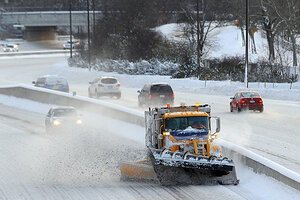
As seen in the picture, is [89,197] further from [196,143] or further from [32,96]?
[32,96]

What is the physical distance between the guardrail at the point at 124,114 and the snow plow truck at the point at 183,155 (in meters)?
0.92

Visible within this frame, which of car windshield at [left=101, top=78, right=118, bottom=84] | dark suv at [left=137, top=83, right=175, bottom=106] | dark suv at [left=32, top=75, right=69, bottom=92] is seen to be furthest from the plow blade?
dark suv at [left=32, top=75, right=69, bottom=92]

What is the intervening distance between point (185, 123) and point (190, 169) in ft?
4.32

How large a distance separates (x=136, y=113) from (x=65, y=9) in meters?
108

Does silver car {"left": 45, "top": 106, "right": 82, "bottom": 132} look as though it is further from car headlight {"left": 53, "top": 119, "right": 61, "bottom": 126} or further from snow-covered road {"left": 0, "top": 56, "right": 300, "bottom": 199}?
snow-covered road {"left": 0, "top": 56, "right": 300, "bottom": 199}

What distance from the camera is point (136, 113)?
25.1 metres

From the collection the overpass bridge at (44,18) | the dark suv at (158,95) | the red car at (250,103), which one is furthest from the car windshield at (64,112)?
the overpass bridge at (44,18)

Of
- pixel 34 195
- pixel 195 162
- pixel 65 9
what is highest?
pixel 65 9

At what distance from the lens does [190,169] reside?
14.5m

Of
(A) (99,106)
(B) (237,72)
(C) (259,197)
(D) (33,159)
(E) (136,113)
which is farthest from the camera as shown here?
(B) (237,72)

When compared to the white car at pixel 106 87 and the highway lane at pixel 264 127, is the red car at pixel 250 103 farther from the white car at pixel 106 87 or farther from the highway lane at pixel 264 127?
the white car at pixel 106 87

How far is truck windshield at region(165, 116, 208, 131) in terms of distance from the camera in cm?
1516

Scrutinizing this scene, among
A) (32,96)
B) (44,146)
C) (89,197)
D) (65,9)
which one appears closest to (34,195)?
(89,197)

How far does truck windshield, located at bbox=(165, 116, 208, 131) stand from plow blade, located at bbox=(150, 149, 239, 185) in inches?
32.4
